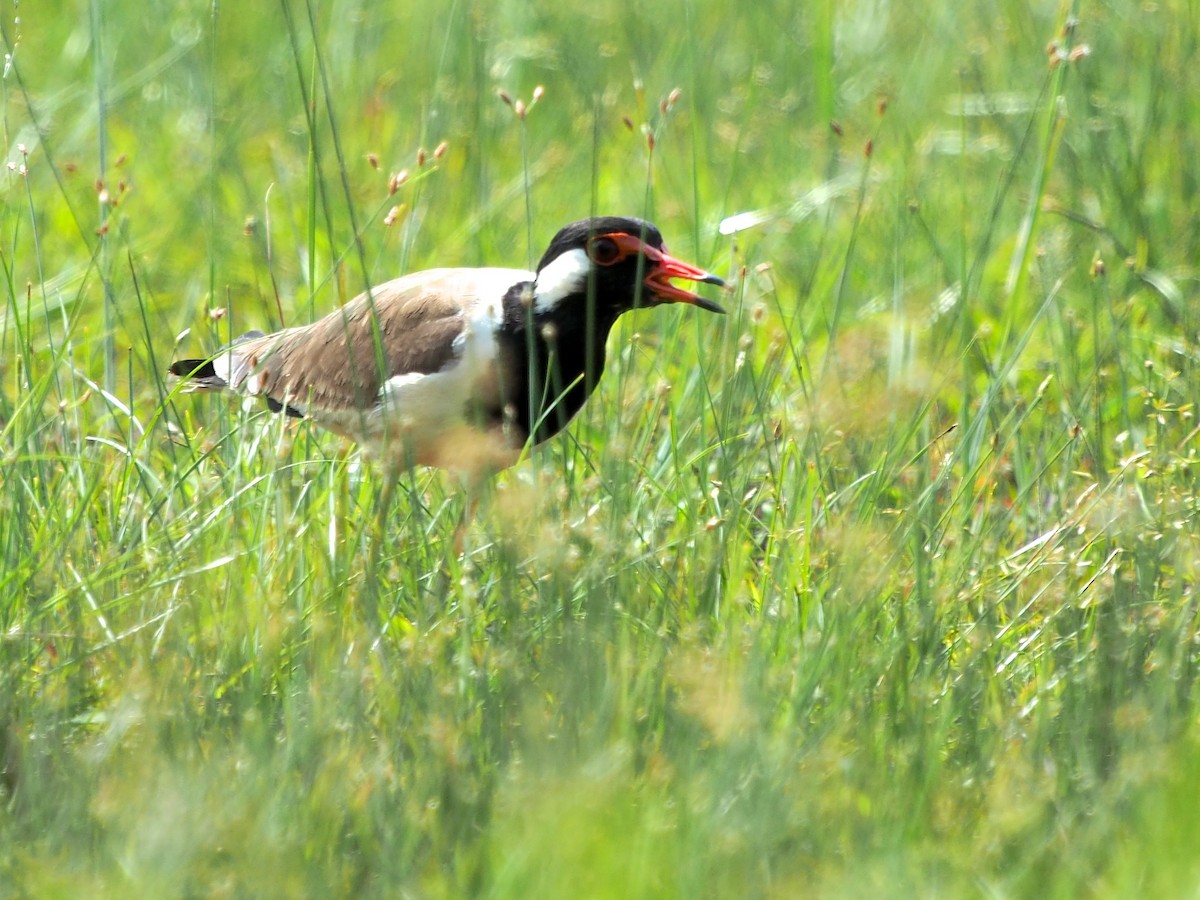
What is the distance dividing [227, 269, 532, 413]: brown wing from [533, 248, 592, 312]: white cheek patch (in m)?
0.11

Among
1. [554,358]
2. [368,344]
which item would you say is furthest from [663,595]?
[368,344]

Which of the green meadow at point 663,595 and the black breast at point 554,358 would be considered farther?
the black breast at point 554,358

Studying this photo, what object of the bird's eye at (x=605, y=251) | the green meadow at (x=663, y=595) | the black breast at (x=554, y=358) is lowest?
the green meadow at (x=663, y=595)

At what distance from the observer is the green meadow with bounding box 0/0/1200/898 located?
2.30 metres

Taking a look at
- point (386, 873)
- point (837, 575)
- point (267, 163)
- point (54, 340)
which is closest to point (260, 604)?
point (386, 873)

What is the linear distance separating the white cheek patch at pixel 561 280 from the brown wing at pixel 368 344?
0.11m

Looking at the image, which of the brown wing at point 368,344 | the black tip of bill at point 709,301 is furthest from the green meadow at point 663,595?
the brown wing at point 368,344

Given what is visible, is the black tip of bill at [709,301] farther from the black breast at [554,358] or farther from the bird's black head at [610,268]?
the black breast at [554,358]

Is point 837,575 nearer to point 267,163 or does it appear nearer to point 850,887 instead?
point 850,887

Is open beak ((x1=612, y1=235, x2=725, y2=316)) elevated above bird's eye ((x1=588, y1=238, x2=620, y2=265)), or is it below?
below

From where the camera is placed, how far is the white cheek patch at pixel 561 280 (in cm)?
372

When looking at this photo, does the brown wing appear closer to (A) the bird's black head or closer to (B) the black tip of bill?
(A) the bird's black head

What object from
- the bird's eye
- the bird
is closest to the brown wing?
the bird

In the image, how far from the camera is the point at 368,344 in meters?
4.04
